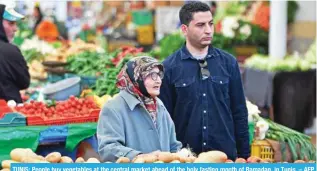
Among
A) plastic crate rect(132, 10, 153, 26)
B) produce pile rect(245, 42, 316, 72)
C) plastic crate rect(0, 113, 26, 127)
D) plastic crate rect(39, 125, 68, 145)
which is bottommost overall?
plastic crate rect(132, 10, 153, 26)

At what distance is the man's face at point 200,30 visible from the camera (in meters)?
6.79

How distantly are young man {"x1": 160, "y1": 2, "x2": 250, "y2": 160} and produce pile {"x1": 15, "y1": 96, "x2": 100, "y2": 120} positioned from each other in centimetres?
134

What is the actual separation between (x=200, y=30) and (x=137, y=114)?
1.06 m

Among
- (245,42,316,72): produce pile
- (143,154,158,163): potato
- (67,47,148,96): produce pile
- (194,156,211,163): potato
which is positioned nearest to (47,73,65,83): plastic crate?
(67,47,148,96): produce pile

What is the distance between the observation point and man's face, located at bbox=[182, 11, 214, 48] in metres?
6.79

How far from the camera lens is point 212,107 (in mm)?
6891

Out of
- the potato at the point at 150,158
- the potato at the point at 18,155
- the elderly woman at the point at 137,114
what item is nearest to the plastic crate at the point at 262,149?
the elderly woman at the point at 137,114

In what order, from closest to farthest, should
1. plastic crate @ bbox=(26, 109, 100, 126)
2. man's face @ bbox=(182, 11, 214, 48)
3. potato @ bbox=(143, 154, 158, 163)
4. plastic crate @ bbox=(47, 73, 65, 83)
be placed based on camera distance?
potato @ bbox=(143, 154, 158, 163)
man's face @ bbox=(182, 11, 214, 48)
plastic crate @ bbox=(26, 109, 100, 126)
plastic crate @ bbox=(47, 73, 65, 83)

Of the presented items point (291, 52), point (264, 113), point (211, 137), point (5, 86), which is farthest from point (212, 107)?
point (291, 52)

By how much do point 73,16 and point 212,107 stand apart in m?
24.4

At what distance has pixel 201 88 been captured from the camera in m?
6.86

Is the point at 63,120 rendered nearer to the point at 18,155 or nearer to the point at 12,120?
the point at 12,120

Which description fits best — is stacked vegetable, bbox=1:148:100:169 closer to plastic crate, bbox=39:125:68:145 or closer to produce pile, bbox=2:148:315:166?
produce pile, bbox=2:148:315:166

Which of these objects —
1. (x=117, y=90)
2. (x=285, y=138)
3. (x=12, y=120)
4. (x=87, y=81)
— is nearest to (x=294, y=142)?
(x=285, y=138)
